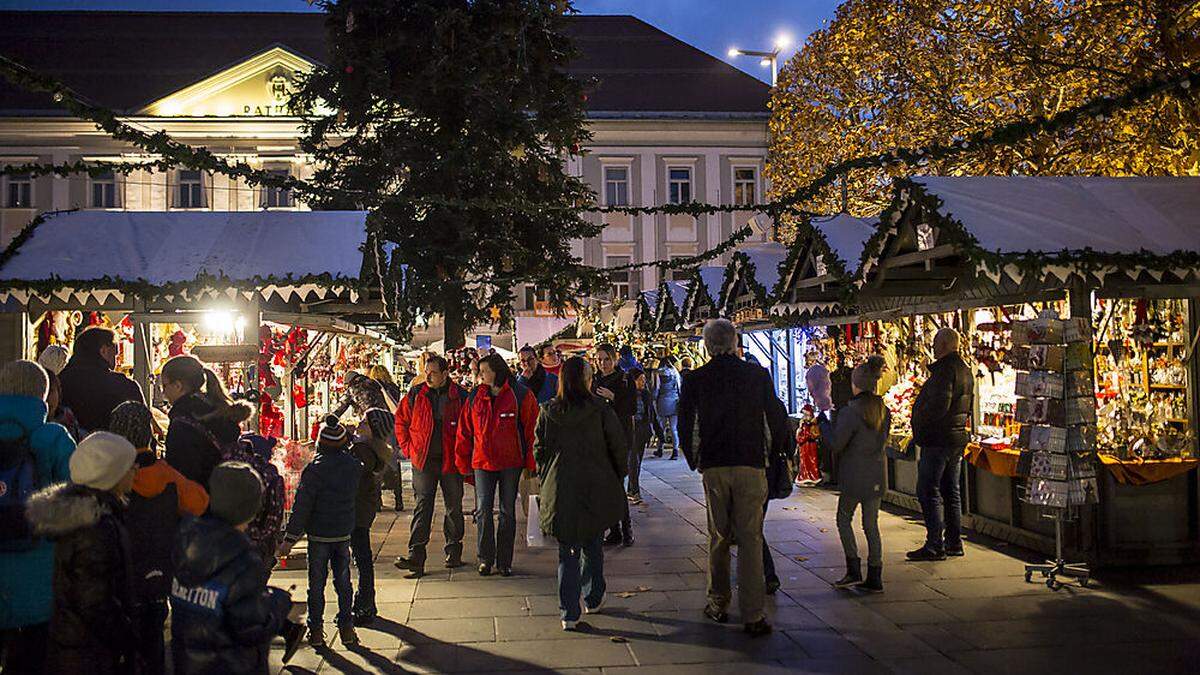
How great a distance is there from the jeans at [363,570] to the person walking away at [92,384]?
72.4 inches

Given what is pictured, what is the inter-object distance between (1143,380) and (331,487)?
7.22 m

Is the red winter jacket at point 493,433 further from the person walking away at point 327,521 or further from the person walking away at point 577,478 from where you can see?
the person walking away at point 327,521

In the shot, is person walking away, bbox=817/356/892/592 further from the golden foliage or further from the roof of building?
the roof of building

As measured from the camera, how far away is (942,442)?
28.6 ft

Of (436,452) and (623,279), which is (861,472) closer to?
(436,452)

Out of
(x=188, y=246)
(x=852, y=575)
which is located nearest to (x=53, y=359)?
(x=188, y=246)

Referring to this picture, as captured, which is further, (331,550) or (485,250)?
(485,250)

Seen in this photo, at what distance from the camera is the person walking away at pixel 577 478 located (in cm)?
668

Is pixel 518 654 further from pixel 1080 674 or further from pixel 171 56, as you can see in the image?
pixel 171 56

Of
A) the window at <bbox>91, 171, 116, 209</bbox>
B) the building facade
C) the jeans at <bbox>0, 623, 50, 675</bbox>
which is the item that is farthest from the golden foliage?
the window at <bbox>91, 171, 116, 209</bbox>

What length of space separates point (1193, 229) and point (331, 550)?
7099 millimetres

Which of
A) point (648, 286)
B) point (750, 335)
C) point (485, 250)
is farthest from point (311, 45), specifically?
point (750, 335)

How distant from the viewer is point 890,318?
12109 millimetres

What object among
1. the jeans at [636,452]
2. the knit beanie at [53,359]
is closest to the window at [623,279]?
the jeans at [636,452]
